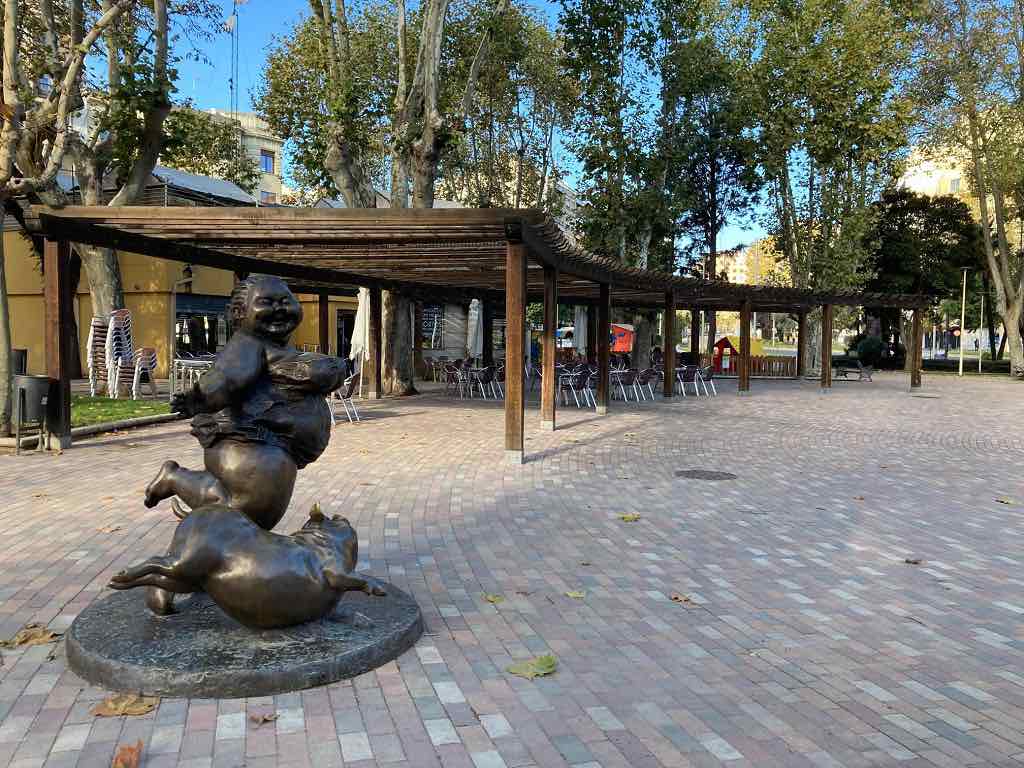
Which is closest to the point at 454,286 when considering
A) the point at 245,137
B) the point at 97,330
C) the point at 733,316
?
the point at 97,330

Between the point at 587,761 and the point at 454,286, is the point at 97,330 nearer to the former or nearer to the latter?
the point at 454,286

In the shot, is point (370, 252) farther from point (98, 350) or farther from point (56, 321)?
point (98, 350)

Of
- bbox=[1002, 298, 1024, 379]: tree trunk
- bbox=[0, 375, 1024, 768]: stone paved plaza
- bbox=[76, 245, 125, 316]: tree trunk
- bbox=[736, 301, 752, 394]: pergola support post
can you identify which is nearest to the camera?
bbox=[0, 375, 1024, 768]: stone paved plaza

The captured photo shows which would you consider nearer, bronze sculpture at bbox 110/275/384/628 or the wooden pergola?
bronze sculpture at bbox 110/275/384/628

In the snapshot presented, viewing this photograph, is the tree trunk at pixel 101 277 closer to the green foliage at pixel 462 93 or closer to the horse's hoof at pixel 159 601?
the green foliage at pixel 462 93

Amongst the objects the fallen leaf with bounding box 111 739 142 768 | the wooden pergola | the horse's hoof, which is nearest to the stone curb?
the wooden pergola

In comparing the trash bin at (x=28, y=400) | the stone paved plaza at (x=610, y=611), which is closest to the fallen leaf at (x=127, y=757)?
the stone paved plaza at (x=610, y=611)

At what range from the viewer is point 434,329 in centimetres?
3312

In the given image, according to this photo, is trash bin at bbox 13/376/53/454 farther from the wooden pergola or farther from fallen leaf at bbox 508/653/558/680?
fallen leaf at bbox 508/653/558/680

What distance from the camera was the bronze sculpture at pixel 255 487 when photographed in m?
3.14

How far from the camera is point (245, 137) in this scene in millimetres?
50844

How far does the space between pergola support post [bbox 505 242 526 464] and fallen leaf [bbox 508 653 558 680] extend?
18.1 ft

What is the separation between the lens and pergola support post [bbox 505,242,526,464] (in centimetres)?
894

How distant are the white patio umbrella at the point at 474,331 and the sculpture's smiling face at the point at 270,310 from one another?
24.7 metres
